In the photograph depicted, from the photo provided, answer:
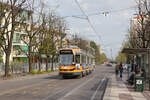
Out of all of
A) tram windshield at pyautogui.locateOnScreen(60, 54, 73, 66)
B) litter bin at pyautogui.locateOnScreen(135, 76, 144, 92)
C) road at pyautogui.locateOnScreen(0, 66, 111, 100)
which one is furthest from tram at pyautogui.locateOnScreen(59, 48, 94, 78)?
litter bin at pyautogui.locateOnScreen(135, 76, 144, 92)

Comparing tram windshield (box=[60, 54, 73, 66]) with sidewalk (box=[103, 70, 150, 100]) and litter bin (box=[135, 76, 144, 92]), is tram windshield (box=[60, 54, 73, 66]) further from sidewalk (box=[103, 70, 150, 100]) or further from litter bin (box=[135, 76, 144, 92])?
litter bin (box=[135, 76, 144, 92])

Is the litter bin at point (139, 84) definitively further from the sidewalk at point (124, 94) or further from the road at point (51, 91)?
the road at point (51, 91)

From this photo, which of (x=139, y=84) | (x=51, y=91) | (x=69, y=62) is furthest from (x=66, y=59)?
(x=139, y=84)

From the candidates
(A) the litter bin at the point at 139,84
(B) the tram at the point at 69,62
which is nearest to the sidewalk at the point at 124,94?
(A) the litter bin at the point at 139,84

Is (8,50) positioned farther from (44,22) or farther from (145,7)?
(145,7)

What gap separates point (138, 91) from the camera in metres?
15.8

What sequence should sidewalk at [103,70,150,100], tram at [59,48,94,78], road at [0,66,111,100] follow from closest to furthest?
1. sidewalk at [103,70,150,100]
2. road at [0,66,111,100]
3. tram at [59,48,94,78]

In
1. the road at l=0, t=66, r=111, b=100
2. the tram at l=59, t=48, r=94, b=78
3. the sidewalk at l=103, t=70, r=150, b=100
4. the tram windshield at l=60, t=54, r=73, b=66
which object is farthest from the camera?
the tram windshield at l=60, t=54, r=73, b=66

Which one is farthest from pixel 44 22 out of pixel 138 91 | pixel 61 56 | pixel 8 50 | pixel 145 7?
pixel 138 91

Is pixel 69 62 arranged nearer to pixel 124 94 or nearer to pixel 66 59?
pixel 66 59

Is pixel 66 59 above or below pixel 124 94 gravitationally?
above

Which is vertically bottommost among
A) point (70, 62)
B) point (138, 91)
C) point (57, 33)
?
point (138, 91)

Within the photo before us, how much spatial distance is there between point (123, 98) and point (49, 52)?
34.7 m

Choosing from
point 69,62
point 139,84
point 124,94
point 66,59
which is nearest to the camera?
point 124,94
